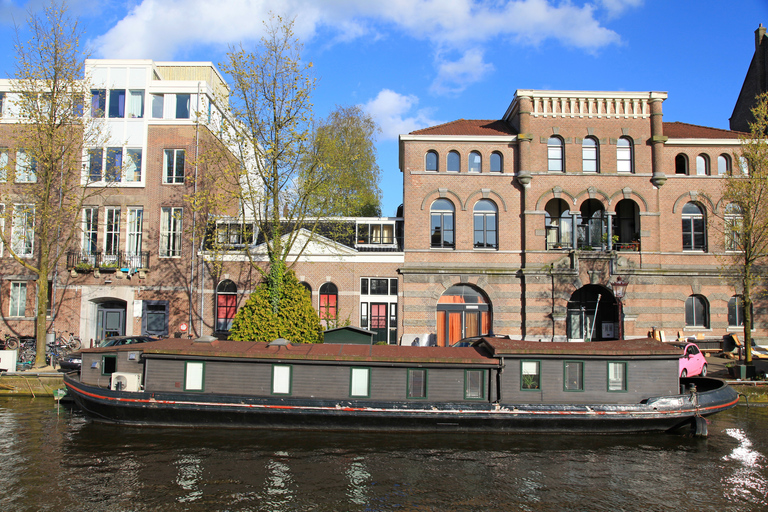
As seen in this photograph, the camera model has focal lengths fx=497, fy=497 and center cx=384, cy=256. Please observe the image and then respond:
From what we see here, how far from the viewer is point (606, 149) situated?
28.5 meters

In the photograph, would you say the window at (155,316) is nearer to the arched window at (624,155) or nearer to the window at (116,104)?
the window at (116,104)

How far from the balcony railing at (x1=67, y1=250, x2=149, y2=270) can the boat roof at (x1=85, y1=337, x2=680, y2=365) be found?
12140 millimetres

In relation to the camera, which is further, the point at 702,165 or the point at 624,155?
the point at 702,165

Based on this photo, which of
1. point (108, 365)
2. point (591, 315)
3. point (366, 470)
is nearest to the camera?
point (366, 470)

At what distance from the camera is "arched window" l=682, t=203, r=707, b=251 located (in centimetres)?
2892

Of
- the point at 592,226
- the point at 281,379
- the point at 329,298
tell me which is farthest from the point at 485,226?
the point at 281,379

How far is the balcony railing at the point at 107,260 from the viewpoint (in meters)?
27.9

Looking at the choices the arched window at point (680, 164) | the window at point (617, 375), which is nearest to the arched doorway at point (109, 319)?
the window at point (617, 375)

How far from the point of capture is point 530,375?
16.3 m

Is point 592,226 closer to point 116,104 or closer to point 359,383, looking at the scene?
point 359,383

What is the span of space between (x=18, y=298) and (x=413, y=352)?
24.7 metres

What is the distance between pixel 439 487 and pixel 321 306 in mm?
16915

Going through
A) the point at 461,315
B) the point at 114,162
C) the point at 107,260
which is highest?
the point at 114,162

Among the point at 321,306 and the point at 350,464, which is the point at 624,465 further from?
the point at 321,306
